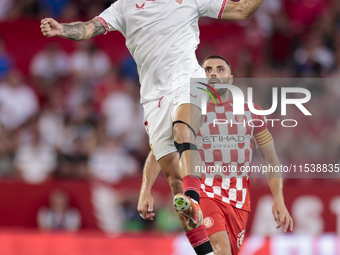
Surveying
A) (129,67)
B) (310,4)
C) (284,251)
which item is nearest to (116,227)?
(284,251)

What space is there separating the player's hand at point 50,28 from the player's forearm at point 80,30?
4 cm

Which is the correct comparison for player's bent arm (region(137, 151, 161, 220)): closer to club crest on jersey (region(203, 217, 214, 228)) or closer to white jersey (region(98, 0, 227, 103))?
club crest on jersey (region(203, 217, 214, 228))

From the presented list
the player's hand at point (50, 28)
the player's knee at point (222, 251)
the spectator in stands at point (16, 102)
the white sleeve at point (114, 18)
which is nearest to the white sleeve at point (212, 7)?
the white sleeve at point (114, 18)

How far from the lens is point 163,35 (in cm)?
484

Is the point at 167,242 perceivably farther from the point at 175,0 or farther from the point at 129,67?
the point at 129,67

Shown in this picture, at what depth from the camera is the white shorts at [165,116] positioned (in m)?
4.70

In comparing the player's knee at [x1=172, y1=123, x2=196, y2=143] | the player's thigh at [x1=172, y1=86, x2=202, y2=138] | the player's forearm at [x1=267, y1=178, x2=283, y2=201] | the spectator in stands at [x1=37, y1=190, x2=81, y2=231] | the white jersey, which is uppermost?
the white jersey

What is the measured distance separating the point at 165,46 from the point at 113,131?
5.71m

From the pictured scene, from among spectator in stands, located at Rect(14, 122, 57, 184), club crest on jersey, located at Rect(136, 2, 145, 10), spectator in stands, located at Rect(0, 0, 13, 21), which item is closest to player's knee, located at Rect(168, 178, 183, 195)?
club crest on jersey, located at Rect(136, 2, 145, 10)

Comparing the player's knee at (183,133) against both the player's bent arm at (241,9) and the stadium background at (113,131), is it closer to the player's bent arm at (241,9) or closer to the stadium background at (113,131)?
the player's bent arm at (241,9)

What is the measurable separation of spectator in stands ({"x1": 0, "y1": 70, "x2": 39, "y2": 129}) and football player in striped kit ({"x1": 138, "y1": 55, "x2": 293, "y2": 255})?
19.5ft

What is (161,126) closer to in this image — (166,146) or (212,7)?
(166,146)

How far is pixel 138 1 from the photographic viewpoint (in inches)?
195

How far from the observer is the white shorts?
15.4ft
